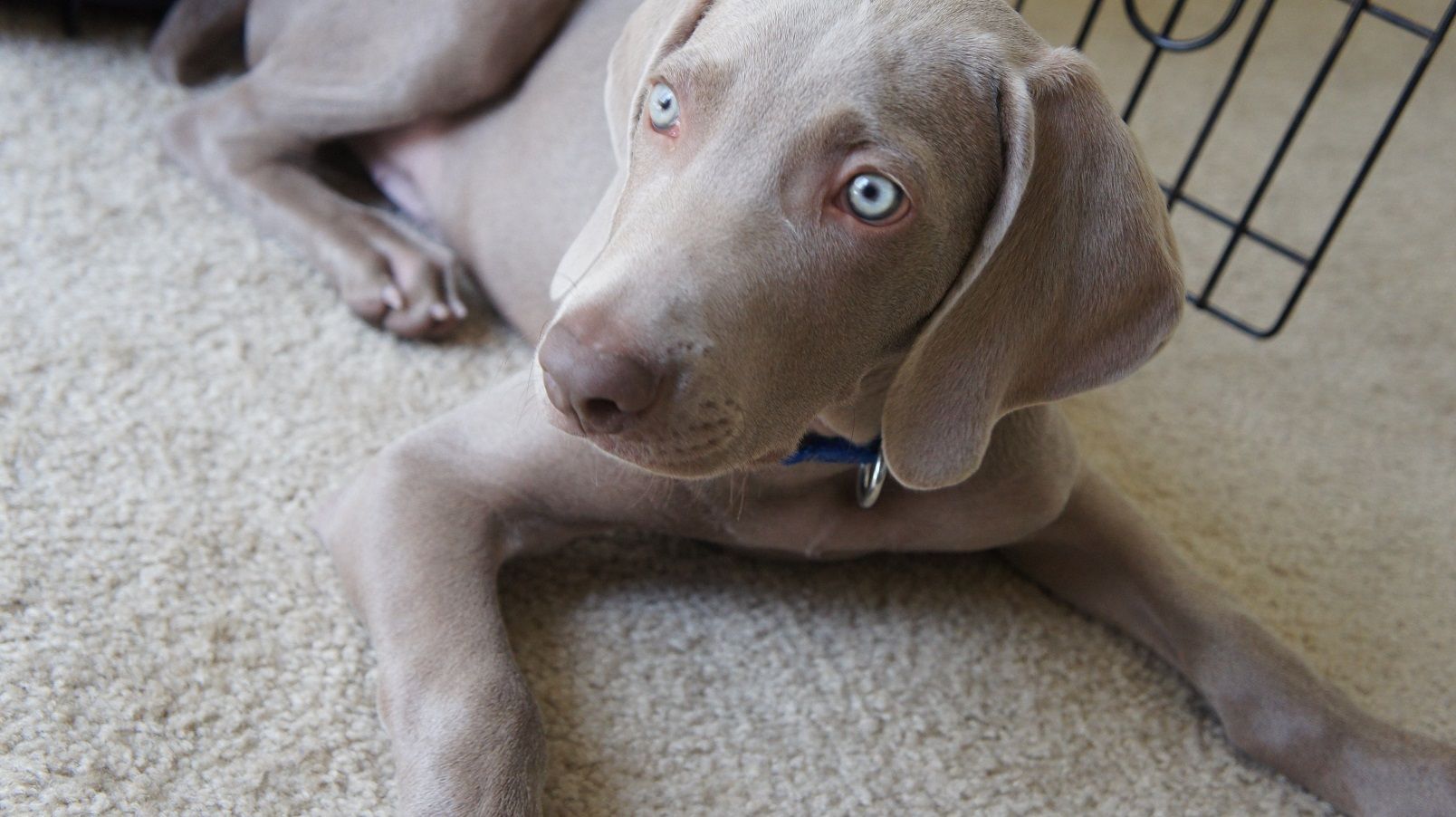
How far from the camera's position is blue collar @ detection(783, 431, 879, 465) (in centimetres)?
167

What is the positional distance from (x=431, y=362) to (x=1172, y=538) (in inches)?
49.0

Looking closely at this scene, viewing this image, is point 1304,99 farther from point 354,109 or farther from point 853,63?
point 354,109

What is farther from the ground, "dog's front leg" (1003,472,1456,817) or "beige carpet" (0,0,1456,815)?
"dog's front leg" (1003,472,1456,817)

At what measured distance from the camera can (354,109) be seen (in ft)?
7.91

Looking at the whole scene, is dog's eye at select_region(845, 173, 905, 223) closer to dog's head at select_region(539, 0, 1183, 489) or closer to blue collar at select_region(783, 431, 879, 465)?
dog's head at select_region(539, 0, 1183, 489)

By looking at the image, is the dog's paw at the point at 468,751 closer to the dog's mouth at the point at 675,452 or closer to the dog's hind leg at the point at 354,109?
the dog's mouth at the point at 675,452

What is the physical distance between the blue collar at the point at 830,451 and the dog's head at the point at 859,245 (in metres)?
0.14

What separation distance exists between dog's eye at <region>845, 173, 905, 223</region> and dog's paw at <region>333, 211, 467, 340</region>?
3.41ft

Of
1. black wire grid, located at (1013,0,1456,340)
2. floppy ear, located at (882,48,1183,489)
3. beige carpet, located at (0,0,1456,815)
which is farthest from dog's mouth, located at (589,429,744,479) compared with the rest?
black wire grid, located at (1013,0,1456,340)

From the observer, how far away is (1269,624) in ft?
6.76

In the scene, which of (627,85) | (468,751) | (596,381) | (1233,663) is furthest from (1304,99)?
(468,751)

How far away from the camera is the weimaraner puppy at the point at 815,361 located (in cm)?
137

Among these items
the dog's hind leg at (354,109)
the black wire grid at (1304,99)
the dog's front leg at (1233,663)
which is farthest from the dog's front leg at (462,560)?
the black wire grid at (1304,99)

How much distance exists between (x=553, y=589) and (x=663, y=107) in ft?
2.34
